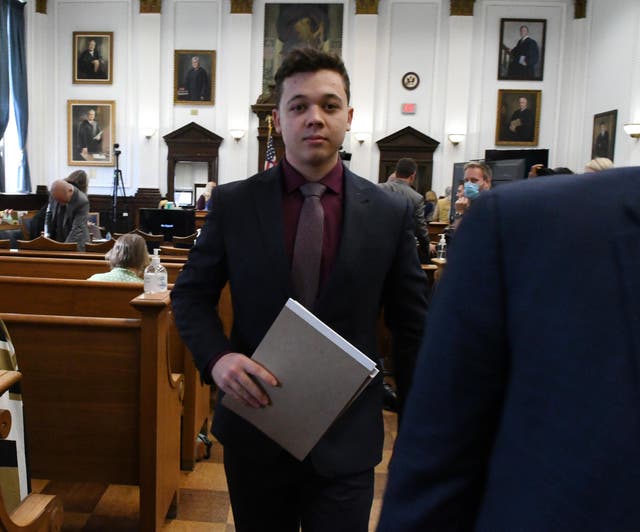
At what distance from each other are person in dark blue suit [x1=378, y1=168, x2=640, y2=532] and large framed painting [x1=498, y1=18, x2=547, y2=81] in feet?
45.3

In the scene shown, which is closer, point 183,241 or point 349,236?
point 349,236

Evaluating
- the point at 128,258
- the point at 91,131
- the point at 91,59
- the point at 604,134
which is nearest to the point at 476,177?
the point at 128,258

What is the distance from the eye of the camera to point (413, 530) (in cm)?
67

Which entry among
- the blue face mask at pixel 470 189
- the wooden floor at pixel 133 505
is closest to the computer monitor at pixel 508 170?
the blue face mask at pixel 470 189

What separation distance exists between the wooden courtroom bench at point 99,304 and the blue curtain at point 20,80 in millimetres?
11186

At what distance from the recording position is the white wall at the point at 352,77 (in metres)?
13.2

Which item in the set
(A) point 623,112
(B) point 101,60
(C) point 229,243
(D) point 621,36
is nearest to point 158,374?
(C) point 229,243

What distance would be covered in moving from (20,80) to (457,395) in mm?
14658

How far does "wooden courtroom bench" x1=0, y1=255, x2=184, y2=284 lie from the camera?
4438 millimetres

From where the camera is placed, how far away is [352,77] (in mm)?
13242

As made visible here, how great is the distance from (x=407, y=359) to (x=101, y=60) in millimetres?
→ 14082

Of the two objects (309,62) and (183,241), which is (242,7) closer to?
(183,241)

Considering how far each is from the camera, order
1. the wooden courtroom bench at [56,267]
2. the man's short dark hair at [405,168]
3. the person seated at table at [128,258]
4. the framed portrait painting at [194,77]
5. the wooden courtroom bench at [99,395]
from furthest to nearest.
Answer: the framed portrait painting at [194,77]
the man's short dark hair at [405,168]
the wooden courtroom bench at [56,267]
the person seated at table at [128,258]
the wooden courtroom bench at [99,395]

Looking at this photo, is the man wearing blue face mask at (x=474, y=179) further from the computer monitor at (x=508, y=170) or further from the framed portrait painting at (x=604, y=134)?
the framed portrait painting at (x=604, y=134)
